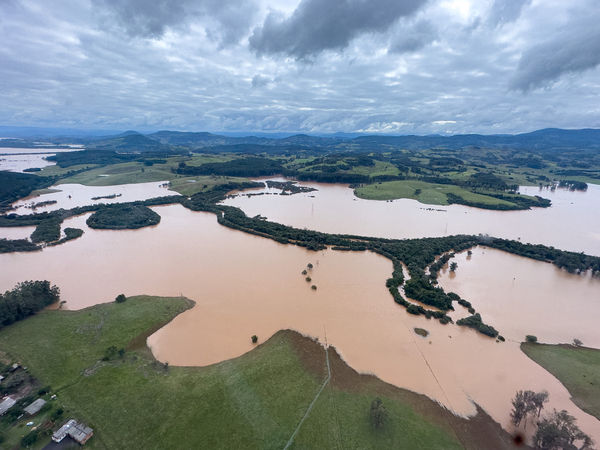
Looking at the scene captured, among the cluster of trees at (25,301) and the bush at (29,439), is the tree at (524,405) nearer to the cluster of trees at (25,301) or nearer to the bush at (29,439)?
the bush at (29,439)


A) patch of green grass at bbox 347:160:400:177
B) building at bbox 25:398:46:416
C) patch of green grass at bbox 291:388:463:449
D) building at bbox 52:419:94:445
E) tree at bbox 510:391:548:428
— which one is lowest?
patch of green grass at bbox 291:388:463:449

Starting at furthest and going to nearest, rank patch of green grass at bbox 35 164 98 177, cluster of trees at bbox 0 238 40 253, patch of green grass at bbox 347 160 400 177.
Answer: patch of green grass at bbox 347 160 400 177
patch of green grass at bbox 35 164 98 177
cluster of trees at bbox 0 238 40 253

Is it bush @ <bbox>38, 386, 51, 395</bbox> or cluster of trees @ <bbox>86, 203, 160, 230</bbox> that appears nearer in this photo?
bush @ <bbox>38, 386, 51, 395</bbox>

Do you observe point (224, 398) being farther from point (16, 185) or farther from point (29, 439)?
point (16, 185)

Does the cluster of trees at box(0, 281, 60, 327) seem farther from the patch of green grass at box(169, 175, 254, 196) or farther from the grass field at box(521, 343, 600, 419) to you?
the patch of green grass at box(169, 175, 254, 196)

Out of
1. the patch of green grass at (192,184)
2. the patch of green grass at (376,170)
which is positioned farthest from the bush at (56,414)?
the patch of green grass at (376,170)

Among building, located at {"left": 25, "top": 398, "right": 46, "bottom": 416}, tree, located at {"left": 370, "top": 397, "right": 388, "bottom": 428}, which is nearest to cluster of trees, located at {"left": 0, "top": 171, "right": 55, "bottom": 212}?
building, located at {"left": 25, "top": 398, "right": 46, "bottom": 416}

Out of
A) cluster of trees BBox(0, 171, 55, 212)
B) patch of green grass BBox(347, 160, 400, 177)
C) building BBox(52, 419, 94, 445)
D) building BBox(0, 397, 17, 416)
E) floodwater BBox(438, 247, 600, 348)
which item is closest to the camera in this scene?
building BBox(52, 419, 94, 445)
